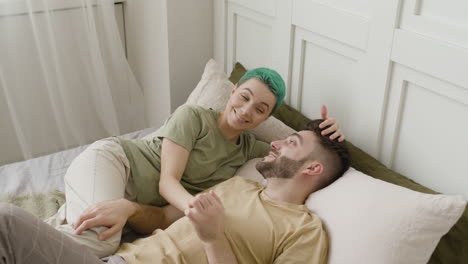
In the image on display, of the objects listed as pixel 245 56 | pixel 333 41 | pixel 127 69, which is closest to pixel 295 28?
pixel 333 41

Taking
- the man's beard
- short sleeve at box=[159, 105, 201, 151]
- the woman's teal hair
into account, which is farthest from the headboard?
short sleeve at box=[159, 105, 201, 151]

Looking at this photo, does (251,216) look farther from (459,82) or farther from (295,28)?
(295,28)

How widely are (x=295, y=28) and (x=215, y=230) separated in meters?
0.96

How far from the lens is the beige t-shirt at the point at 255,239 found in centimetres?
141

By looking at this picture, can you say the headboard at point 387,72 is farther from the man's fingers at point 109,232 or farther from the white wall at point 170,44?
the man's fingers at point 109,232

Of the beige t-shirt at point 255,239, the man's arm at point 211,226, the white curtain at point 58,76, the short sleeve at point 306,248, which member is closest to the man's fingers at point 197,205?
the man's arm at point 211,226

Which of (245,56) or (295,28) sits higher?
(295,28)

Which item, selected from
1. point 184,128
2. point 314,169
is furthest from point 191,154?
point 314,169

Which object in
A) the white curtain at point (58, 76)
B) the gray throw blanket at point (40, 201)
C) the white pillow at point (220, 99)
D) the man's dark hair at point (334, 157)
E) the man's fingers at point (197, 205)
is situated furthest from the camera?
the white curtain at point (58, 76)

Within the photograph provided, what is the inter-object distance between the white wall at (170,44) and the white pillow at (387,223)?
51.5 inches

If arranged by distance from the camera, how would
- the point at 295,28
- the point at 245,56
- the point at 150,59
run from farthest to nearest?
the point at 150,59 < the point at 245,56 < the point at 295,28

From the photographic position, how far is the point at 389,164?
171cm

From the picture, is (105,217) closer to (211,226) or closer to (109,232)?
(109,232)

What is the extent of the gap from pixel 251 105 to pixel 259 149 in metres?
0.24
